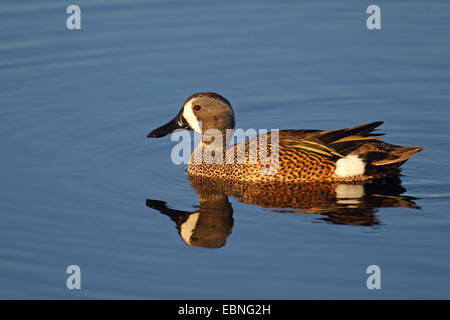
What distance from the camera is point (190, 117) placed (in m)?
10.2

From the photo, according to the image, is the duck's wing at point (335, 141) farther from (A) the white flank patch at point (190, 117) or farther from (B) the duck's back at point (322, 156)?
(A) the white flank patch at point (190, 117)

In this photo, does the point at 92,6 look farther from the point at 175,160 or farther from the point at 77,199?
the point at 77,199

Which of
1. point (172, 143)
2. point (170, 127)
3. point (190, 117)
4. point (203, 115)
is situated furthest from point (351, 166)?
point (172, 143)

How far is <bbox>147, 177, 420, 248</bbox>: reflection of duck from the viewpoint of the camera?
28.0 ft

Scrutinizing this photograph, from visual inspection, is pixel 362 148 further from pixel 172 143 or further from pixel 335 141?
pixel 172 143

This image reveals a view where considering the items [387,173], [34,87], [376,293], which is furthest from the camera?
[34,87]

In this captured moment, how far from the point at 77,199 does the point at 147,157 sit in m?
1.51

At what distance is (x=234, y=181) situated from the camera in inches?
392

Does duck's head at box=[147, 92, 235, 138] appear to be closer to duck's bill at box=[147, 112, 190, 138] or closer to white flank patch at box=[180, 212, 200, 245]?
duck's bill at box=[147, 112, 190, 138]

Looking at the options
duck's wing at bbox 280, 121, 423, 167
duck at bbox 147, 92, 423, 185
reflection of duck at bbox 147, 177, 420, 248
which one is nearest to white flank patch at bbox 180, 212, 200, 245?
reflection of duck at bbox 147, 177, 420, 248

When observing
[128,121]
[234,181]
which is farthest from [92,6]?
[234,181]

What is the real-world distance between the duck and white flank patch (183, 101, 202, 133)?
17 mm

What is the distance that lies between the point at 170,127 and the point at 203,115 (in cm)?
48

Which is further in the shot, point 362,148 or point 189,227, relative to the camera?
point 362,148
